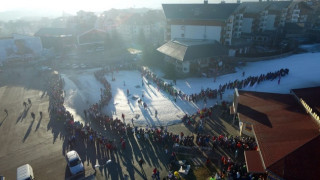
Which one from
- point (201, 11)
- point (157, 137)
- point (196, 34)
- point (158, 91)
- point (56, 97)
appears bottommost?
point (157, 137)

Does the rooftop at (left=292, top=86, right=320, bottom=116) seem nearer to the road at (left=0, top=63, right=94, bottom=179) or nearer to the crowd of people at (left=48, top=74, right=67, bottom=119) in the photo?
the road at (left=0, top=63, right=94, bottom=179)

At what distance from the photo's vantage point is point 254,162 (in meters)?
15.9

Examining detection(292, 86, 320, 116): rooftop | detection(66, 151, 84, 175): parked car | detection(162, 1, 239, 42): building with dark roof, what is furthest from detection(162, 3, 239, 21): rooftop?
detection(66, 151, 84, 175): parked car

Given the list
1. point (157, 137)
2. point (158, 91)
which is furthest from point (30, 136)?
point (158, 91)

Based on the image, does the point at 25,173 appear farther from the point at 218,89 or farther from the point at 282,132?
the point at 218,89

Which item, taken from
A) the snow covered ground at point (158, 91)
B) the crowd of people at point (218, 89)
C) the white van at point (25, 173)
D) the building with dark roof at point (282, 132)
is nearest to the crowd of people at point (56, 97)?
the snow covered ground at point (158, 91)

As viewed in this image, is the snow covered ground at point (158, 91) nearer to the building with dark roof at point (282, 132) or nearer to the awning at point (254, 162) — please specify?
the building with dark roof at point (282, 132)

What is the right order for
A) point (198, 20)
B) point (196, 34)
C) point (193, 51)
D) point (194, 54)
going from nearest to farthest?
point (194, 54), point (193, 51), point (198, 20), point (196, 34)

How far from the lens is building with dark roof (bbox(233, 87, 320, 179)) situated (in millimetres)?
13742

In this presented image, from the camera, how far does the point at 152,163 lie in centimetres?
1805

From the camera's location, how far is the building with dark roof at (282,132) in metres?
13.7

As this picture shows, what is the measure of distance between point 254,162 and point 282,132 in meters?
3.33

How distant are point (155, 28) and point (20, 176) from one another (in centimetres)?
7260

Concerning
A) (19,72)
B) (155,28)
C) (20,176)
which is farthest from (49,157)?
(155,28)
